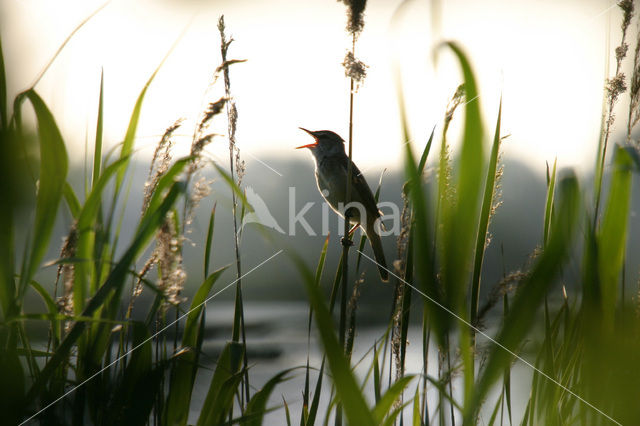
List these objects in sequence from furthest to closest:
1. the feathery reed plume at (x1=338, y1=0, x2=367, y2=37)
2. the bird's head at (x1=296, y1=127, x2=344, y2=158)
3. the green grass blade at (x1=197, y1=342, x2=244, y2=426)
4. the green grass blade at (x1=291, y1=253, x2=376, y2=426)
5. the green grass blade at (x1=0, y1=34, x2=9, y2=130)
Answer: the bird's head at (x1=296, y1=127, x2=344, y2=158)
the feathery reed plume at (x1=338, y1=0, x2=367, y2=37)
the green grass blade at (x1=197, y1=342, x2=244, y2=426)
the green grass blade at (x1=0, y1=34, x2=9, y2=130)
the green grass blade at (x1=291, y1=253, x2=376, y2=426)

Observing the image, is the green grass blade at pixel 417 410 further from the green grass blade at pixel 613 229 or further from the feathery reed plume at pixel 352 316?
the green grass blade at pixel 613 229

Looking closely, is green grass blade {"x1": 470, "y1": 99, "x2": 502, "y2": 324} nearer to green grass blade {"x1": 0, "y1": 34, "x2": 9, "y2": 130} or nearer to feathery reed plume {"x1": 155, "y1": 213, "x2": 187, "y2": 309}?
feathery reed plume {"x1": 155, "y1": 213, "x2": 187, "y2": 309}

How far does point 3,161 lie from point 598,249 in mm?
1470

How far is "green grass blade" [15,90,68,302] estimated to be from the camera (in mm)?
1055

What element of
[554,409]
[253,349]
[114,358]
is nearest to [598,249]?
[554,409]

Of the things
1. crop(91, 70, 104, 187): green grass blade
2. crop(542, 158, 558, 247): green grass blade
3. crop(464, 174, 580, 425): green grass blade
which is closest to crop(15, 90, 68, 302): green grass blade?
crop(91, 70, 104, 187): green grass blade

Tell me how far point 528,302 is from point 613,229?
44cm

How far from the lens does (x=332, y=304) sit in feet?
4.72

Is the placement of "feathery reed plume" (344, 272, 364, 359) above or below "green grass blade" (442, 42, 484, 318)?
below

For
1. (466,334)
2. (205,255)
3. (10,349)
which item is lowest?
(10,349)

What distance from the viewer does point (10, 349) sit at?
1108 millimetres

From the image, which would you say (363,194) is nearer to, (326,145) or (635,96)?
(326,145)

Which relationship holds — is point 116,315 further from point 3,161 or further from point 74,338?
point 3,161

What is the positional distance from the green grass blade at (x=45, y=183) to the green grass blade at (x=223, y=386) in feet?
1.75
